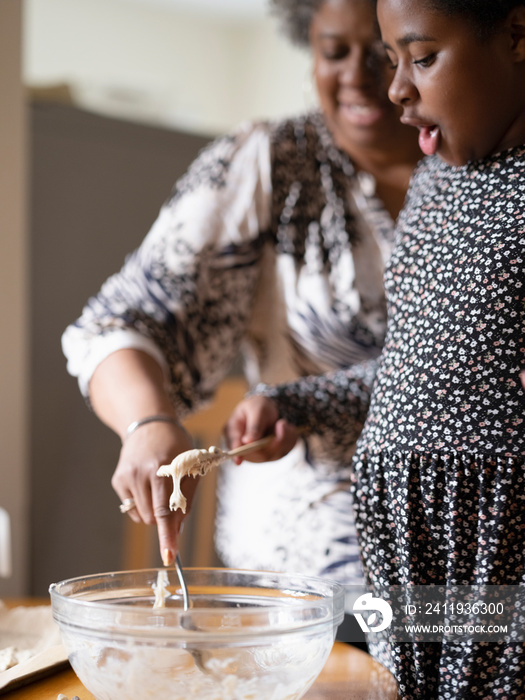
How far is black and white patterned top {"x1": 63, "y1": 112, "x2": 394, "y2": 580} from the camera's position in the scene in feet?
3.10

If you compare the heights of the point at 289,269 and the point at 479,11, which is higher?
the point at 479,11

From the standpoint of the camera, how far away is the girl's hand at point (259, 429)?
2.56ft

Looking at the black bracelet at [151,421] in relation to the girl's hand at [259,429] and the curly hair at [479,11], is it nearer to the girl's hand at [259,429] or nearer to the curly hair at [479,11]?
the girl's hand at [259,429]

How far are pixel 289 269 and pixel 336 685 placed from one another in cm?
54

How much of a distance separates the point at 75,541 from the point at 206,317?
105 cm

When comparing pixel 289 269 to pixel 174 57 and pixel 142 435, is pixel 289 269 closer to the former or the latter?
pixel 142 435

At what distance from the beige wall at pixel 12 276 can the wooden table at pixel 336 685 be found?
111cm

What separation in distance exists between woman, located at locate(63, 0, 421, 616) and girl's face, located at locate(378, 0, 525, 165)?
301 millimetres

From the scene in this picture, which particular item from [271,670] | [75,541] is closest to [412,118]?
[271,670]

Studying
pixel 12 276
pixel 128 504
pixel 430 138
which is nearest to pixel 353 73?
pixel 430 138

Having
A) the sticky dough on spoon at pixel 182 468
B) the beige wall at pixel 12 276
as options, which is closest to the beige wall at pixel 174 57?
the beige wall at pixel 12 276

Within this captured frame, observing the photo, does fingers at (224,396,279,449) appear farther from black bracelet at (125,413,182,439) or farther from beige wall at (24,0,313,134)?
beige wall at (24,0,313,134)

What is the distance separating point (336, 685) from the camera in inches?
23.4

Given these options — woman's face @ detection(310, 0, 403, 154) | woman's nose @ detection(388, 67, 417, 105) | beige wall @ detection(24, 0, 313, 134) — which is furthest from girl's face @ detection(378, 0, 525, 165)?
beige wall @ detection(24, 0, 313, 134)
